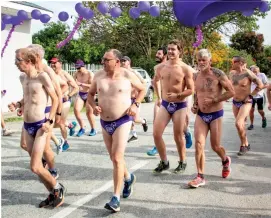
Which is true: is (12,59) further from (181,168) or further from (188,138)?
(181,168)

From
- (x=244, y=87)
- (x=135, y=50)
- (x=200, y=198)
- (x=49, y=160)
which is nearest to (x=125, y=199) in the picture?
(x=200, y=198)

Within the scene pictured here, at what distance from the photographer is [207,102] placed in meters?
5.47

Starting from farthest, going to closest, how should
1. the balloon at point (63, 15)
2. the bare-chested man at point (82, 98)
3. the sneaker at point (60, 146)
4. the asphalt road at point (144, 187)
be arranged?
the balloon at point (63, 15)
the bare-chested man at point (82, 98)
the sneaker at point (60, 146)
the asphalt road at point (144, 187)

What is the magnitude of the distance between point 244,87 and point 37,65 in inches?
175

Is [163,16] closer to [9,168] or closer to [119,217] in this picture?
[9,168]

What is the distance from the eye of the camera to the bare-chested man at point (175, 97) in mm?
5871

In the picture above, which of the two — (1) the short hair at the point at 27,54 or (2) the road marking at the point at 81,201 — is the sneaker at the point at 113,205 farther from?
(1) the short hair at the point at 27,54

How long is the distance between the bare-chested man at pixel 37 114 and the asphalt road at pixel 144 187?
27 cm

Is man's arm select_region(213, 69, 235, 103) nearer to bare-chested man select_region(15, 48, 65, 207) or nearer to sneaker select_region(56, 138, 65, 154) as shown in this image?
bare-chested man select_region(15, 48, 65, 207)

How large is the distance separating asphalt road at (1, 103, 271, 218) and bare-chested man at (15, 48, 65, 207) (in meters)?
0.27

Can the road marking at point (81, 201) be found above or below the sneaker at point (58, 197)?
below

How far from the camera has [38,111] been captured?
4.74 metres

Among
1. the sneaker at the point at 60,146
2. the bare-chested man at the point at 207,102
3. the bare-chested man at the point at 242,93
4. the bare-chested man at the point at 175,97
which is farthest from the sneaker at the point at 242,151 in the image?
the sneaker at the point at 60,146

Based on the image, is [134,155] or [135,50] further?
[135,50]
